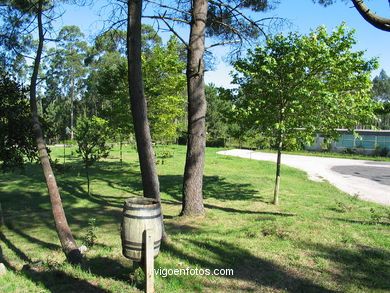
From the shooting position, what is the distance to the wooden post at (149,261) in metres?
3.01

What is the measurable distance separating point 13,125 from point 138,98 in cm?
379

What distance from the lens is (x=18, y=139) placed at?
284 inches

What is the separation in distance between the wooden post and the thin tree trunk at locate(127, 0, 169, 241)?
1.76m

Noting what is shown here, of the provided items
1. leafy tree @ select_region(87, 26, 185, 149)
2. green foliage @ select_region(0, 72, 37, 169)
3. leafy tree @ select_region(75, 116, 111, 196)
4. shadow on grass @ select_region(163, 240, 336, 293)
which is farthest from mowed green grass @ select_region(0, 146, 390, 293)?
leafy tree @ select_region(87, 26, 185, 149)

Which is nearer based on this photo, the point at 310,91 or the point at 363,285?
the point at 363,285

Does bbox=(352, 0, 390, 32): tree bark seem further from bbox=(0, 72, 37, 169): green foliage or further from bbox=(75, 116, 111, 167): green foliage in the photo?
bbox=(75, 116, 111, 167): green foliage

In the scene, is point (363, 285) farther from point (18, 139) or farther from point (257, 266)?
point (18, 139)

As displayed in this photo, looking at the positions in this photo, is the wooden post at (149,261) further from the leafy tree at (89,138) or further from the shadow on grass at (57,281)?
the leafy tree at (89,138)

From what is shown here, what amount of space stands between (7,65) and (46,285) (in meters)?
5.22

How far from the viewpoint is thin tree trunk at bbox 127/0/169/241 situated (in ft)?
16.1

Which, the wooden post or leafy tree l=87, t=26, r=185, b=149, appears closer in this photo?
the wooden post

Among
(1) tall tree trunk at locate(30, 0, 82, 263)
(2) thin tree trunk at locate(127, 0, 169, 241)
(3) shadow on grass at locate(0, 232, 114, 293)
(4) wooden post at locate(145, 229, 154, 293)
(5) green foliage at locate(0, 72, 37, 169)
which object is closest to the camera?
(4) wooden post at locate(145, 229, 154, 293)

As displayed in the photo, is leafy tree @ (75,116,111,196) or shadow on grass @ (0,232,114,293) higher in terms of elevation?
leafy tree @ (75,116,111,196)

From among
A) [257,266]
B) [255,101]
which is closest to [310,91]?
[255,101]
